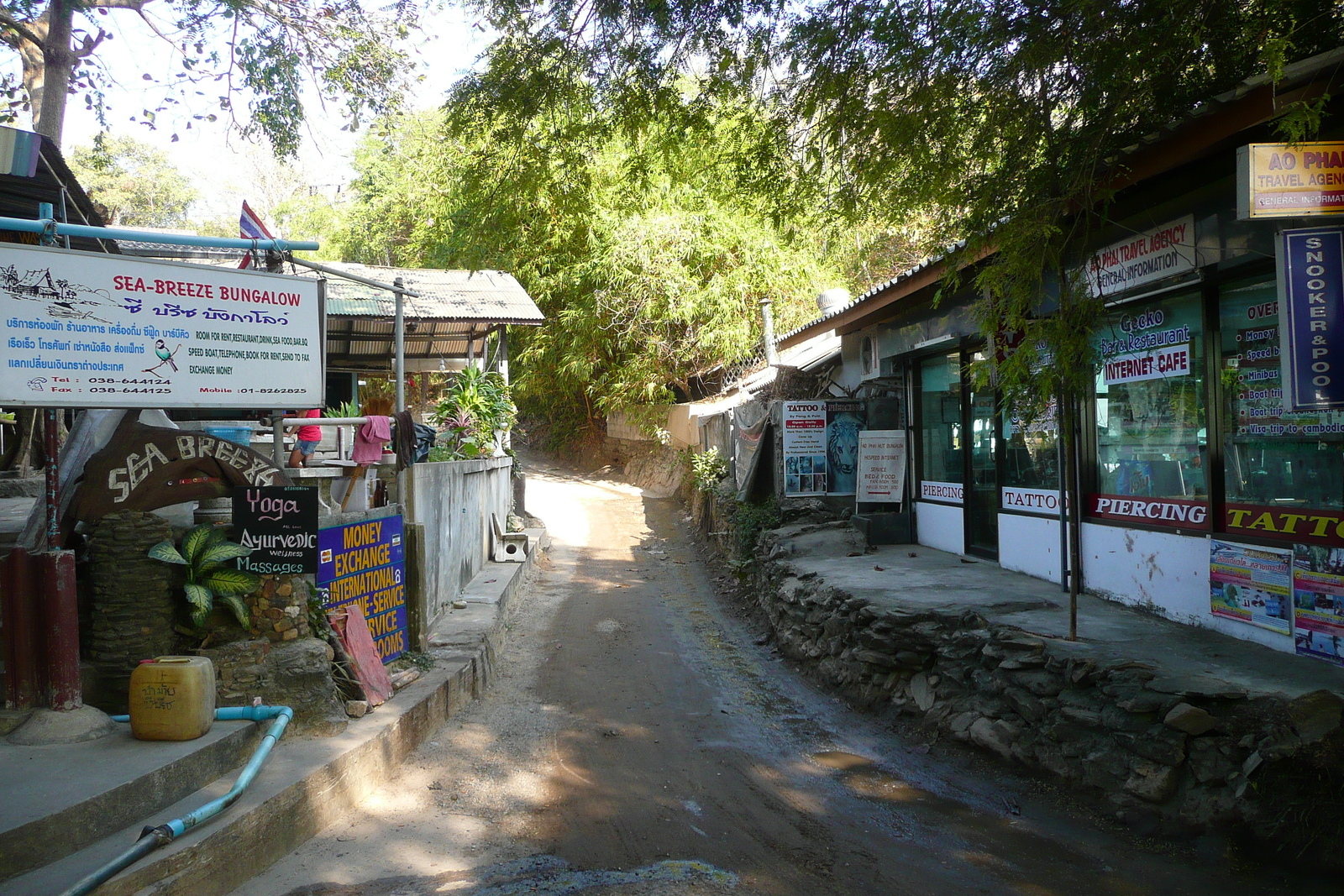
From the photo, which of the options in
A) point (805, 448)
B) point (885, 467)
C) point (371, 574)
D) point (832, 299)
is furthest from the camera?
point (832, 299)

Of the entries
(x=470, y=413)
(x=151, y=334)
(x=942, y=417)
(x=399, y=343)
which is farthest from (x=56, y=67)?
(x=942, y=417)

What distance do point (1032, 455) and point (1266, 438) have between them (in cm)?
328

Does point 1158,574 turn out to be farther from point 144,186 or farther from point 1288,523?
point 144,186

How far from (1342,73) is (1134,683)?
3.58 meters

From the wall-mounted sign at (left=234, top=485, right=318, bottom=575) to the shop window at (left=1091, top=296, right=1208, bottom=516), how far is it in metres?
5.85

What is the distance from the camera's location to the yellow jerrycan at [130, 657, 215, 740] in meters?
4.65

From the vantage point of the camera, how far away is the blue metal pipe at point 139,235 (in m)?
4.91

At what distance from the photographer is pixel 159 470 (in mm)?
5508

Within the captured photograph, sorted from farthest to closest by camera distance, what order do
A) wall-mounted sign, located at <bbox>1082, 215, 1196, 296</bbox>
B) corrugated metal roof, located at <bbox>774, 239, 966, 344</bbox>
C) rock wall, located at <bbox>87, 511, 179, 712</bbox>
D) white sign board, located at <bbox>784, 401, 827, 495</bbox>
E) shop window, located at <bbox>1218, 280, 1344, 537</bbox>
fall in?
white sign board, located at <bbox>784, 401, 827, 495</bbox>
corrugated metal roof, located at <bbox>774, 239, 966, 344</bbox>
wall-mounted sign, located at <bbox>1082, 215, 1196, 296</bbox>
shop window, located at <bbox>1218, 280, 1344, 537</bbox>
rock wall, located at <bbox>87, 511, 179, 712</bbox>

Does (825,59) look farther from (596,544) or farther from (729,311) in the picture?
(729,311)

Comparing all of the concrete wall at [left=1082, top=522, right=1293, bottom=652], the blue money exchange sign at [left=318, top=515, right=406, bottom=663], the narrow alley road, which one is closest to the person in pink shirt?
the blue money exchange sign at [left=318, top=515, right=406, bottom=663]

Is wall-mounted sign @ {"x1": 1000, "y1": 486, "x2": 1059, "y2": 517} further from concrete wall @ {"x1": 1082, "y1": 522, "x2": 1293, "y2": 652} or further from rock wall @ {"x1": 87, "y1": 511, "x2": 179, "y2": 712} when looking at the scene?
rock wall @ {"x1": 87, "y1": 511, "x2": 179, "y2": 712}

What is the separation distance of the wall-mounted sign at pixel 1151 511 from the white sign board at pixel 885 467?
4501 mm

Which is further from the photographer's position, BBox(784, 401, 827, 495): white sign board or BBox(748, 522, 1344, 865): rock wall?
BBox(784, 401, 827, 495): white sign board
